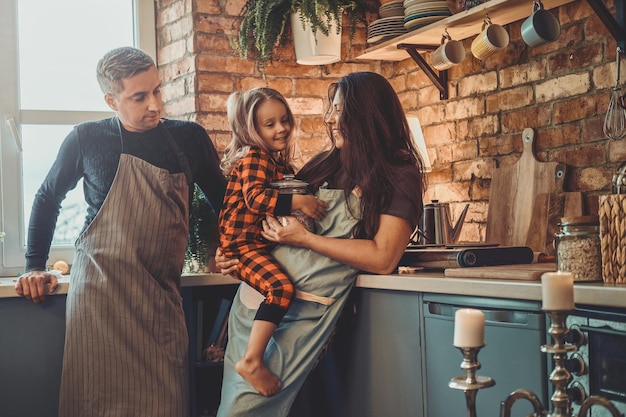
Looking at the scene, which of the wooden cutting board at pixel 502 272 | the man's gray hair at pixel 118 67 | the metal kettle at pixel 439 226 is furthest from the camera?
the metal kettle at pixel 439 226

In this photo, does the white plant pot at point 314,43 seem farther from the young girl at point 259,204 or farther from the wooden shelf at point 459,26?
the young girl at point 259,204

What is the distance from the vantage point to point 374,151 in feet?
7.82

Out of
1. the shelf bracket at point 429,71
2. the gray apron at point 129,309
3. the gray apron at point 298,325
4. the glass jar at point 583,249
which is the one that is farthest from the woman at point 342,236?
the shelf bracket at point 429,71

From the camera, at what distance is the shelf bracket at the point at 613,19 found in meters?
2.57

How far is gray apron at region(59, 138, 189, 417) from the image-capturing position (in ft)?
7.92

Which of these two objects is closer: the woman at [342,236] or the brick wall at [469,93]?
the woman at [342,236]

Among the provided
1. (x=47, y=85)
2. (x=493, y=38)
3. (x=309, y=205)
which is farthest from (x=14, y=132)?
(x=493, y=38)

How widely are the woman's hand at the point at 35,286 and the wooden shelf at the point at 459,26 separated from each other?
1.71 m

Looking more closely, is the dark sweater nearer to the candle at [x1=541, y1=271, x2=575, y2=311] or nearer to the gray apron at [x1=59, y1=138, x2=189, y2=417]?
the gray apron at [x1=59, y1=138, x2=189, y2=417]

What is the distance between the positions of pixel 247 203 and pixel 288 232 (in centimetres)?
17

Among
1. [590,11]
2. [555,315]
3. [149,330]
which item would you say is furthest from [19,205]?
[555,315]

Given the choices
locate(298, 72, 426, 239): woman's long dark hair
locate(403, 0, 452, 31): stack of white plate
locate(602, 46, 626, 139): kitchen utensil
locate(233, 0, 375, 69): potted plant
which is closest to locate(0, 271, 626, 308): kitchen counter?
locate(298, 72, 426, 239): woman's long dark hair

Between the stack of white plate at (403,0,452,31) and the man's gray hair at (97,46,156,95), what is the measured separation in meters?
1.21

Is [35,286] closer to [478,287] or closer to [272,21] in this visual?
[478,287]
